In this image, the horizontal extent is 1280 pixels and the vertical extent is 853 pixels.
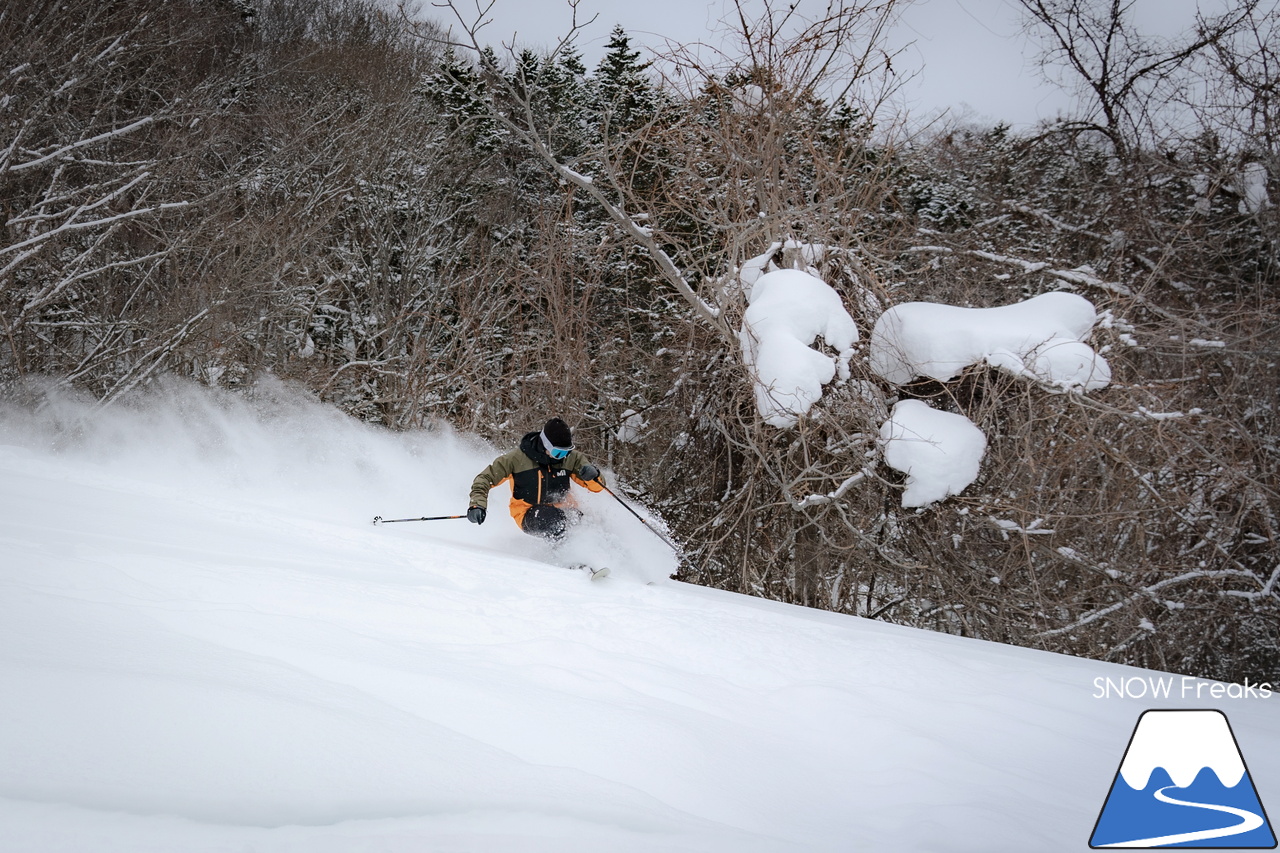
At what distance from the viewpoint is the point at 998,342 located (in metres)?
6.56

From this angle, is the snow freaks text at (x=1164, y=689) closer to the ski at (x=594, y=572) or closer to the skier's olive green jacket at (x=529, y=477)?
the ski at (x=594, y=572)

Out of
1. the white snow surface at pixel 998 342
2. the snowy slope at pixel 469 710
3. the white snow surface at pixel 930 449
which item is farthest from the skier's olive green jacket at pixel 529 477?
the white snow surface at pixel 998 342

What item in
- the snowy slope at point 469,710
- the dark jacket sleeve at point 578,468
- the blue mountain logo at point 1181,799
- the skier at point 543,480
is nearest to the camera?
the snowy slope at point 469,710

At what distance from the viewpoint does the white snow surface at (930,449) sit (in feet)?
22.2

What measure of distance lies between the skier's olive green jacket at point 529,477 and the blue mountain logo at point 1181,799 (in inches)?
172

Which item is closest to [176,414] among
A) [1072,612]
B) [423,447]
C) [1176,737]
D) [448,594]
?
[423,447]

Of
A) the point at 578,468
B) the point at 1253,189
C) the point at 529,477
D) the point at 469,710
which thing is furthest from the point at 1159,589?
the point at 469,710

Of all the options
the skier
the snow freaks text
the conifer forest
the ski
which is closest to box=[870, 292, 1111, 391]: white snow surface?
the conifer forest

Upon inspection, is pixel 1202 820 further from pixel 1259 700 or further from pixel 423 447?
pixel 423 447

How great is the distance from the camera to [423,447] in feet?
33.0

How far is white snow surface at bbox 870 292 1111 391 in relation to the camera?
6.38 m

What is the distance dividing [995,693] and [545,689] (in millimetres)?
2212

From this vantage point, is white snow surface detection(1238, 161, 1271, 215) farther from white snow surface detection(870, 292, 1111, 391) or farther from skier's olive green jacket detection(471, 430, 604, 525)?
skier's olive green jacket detection(471, 430, 604, 525)

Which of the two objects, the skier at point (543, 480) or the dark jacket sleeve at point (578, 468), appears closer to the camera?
the skier at point (543, 480)
